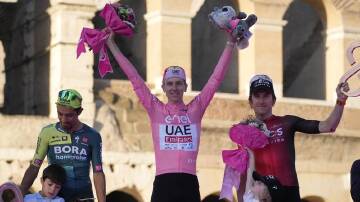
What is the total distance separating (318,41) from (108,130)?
6.82 meters

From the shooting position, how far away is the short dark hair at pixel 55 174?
8.84 m

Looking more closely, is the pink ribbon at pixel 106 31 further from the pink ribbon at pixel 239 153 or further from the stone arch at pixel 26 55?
the stone arch at pixel 26 55

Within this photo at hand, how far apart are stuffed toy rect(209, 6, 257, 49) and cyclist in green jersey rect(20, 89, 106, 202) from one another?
1.17 metres

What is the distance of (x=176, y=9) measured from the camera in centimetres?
2091

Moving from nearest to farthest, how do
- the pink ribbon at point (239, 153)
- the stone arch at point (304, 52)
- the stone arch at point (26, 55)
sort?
the pink ribbon at point (239, 153) → the stone arch at point (26, 55) → the stone arch at point (304, 52)

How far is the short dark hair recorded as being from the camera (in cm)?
884

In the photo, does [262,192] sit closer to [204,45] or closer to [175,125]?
[175,125]

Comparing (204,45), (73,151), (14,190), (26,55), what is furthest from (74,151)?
(204,45)

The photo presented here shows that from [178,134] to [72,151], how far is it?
793 millimetres

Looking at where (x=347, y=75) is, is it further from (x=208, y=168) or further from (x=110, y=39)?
(x=208, y=168)

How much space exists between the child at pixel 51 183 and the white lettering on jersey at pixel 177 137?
74 cm

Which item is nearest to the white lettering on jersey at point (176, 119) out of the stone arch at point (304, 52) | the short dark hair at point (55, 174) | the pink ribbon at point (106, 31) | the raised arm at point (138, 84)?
the raised arm at point (138, 84)

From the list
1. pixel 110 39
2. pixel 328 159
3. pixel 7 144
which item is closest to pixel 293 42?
pixel 328 159

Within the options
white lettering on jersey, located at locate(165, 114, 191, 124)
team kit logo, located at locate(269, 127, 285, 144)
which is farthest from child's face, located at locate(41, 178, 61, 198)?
team kit logo, located at locate(269, 127, 285, 144)
